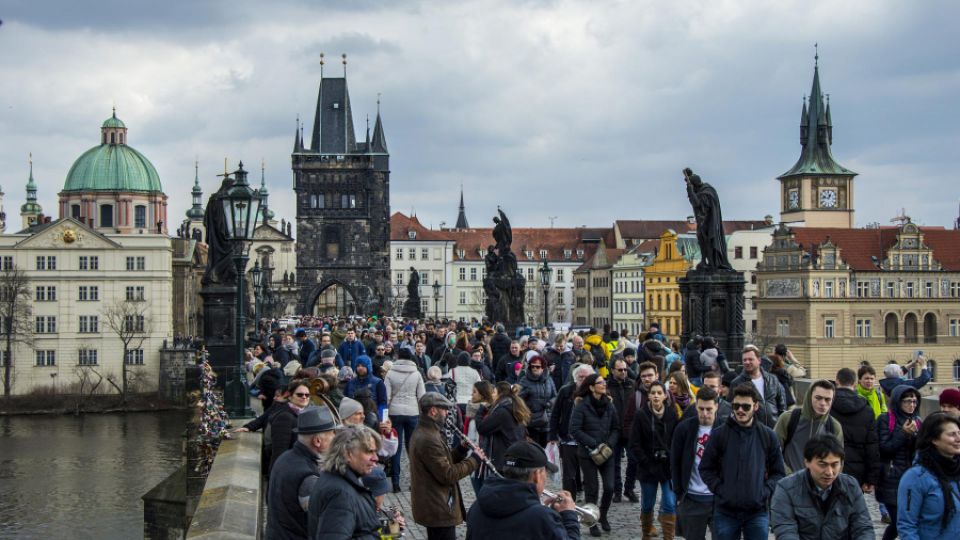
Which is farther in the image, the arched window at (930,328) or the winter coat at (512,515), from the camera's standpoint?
the arched window at (930,328)

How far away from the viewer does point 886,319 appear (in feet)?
265

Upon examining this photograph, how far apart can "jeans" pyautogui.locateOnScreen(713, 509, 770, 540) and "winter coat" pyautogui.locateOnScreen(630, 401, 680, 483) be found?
207 cm

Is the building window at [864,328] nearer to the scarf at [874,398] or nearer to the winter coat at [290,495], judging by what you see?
the scarf at [874,398]

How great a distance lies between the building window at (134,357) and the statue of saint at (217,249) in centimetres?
6072

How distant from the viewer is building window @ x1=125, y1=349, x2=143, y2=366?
77625mm

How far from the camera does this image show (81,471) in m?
46.1

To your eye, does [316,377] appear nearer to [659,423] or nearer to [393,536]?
[659,423]

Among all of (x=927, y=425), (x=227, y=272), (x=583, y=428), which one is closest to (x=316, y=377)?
(x=583, y=428)

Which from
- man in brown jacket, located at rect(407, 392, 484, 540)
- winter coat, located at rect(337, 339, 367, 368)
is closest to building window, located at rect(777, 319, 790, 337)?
winter coat, located at rect(337, 339, 367, 368)

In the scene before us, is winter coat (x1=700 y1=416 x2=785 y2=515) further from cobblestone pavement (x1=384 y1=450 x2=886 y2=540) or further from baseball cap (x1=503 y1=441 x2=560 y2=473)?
cobblestone pavement (x1=384 y1=450 x2=886 y2=540)

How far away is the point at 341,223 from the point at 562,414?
317ft

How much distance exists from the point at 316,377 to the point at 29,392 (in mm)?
67625

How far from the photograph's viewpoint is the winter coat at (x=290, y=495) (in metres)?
6.71

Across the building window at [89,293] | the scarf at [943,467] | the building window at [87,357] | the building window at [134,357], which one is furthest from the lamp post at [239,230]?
the building window at [89,293]
